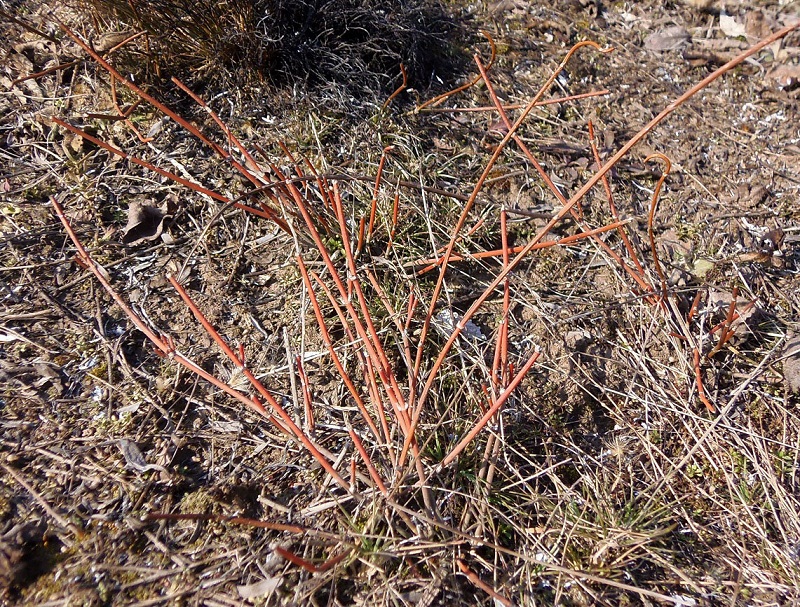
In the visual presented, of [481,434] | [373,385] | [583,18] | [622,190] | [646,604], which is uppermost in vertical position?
[583,18]

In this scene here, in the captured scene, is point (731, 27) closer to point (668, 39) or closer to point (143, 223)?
point (668, 39)

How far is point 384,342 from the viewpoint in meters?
1.88

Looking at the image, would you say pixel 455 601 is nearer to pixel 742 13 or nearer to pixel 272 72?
pixel 272 72

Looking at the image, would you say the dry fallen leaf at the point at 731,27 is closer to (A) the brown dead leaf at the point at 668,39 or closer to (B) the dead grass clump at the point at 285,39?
(A) the brown dead leaf at the point at 668,39

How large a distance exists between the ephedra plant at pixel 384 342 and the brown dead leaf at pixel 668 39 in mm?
1295

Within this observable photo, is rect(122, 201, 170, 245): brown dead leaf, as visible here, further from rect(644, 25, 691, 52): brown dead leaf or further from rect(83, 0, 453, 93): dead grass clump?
rect(644, 25, 691, 52): brown dead leaf

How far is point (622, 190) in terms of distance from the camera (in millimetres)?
2381

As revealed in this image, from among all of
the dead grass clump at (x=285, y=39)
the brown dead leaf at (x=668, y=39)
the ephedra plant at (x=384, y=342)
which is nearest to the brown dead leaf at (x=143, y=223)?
the ephedra plant at (x=384, y=342)

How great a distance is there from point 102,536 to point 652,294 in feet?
6.08

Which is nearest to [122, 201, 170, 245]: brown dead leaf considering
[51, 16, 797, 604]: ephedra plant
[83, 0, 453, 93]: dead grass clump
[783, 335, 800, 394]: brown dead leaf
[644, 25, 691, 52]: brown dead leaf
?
[51, 16, 797, 604]: ephedra plant

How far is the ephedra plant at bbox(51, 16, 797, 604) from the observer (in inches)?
Result: 56.7

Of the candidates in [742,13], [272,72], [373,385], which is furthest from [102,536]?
[742,13]

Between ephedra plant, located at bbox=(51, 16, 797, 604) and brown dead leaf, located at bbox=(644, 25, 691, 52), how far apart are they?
4.25ft

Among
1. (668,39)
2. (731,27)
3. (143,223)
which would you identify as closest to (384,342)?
(143,223)
